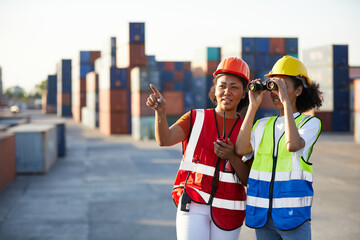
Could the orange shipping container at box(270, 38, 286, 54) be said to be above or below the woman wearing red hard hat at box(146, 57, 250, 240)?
above

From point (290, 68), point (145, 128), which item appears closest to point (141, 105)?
point (145, 128)

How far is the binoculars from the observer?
8.41 feet

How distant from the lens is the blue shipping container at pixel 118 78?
26.8 meters

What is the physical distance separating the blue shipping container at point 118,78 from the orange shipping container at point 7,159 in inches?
616

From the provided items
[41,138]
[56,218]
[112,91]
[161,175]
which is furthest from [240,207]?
[112,91]

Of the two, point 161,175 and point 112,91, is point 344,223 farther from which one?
point 112,91

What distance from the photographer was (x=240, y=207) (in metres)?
2.78

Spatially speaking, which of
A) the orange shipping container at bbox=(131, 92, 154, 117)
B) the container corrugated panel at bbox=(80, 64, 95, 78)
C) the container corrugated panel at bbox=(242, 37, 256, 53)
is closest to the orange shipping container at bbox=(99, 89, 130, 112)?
the orange shipping container at bbox=(131, 92, 154, 117)

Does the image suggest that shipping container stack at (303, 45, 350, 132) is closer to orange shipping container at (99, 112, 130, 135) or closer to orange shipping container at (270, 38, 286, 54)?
orange shipping container at (270, 38, 286, 54)

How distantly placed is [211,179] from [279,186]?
1.59 feet

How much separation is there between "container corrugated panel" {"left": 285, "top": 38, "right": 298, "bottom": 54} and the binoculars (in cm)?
2682

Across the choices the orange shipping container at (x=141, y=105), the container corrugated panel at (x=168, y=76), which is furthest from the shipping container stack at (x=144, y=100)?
the container corrugated panel at (x=168, y=76)

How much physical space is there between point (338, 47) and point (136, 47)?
14261mm

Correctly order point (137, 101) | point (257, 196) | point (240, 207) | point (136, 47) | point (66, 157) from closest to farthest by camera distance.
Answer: point (257, 196)
point (240, 207)
point (66, 157)
point (137, 101)
point (136, 47)
